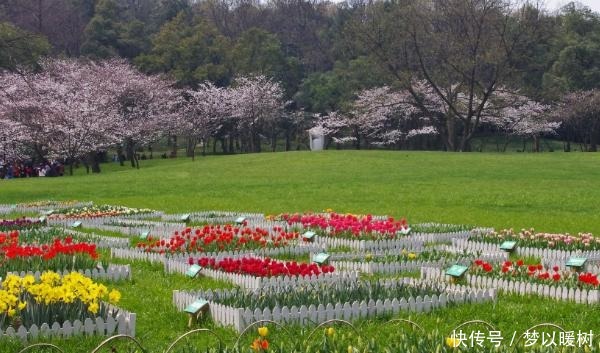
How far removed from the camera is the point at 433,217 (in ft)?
71.6

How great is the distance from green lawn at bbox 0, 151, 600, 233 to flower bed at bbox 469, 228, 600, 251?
146 inches

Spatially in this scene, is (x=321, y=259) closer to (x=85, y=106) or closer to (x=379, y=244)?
(x=379, y=244)

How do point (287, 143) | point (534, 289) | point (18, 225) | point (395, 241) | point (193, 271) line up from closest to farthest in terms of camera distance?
1. point (534, 289)
2. point (193, 271)
3. point (395, 241)
4. point (18, 225)
5. point (287, 143)

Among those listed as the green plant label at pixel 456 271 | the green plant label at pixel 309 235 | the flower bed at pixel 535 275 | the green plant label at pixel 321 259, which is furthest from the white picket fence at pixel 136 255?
the flower bed at pixel 535 275

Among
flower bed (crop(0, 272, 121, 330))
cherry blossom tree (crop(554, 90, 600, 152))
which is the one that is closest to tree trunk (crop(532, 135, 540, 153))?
cherry blossom tree (crop(554, 90, 600, 152))

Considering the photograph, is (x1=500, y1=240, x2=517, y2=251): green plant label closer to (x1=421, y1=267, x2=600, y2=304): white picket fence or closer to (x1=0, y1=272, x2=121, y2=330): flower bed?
(x1=421, y1=267, x2=600, y2=304): white picket fence

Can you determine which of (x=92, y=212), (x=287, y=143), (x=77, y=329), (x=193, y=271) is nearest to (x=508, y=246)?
(x=193, y=271)

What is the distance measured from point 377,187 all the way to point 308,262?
18291mm

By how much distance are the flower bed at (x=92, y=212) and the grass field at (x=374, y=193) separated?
6.24 ft

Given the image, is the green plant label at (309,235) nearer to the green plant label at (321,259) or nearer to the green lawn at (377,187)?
the green plant label at (321,259)

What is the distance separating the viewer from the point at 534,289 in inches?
402

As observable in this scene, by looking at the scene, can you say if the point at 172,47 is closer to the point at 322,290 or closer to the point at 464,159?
the point at 464,159

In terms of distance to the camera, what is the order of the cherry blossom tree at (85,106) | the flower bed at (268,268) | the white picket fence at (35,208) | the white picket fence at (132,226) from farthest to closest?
the cherry blossom tree at (85,106)
the white picket fence at (35,208)
the white picket fence at (132,226)
the flower bed at (268,268)

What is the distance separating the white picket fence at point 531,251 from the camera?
13.6 m
